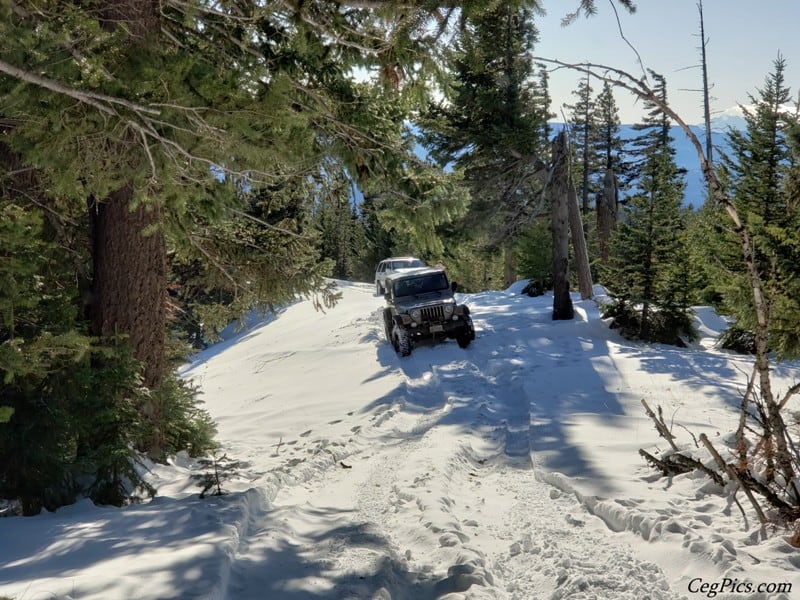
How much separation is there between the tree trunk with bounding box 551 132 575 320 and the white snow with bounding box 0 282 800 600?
18.2ft

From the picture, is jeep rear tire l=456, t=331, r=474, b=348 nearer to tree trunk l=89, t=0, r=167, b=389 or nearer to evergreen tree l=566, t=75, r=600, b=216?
tree trunk l=89, t=0, r=167, b=389

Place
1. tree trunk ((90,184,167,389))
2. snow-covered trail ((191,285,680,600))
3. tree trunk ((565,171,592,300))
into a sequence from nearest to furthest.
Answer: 1. snow-covered trail ((191,285,680,600))
2. tree trunk ((90,184,167,389))
3. tree trunk ((565,171,592,300))

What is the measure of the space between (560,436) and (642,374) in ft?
15.4

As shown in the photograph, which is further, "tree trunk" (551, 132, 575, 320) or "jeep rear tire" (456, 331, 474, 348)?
"tree trunk" (551, 132, 575, 320)

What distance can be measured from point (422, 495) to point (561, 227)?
13.5m

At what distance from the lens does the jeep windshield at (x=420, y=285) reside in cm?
1608

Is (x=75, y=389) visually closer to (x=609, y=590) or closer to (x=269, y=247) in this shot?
(x=269, y=247)

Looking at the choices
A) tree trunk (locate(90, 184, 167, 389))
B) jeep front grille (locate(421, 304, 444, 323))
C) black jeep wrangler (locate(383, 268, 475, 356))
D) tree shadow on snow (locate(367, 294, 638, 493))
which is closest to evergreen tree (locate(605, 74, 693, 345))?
tree shadow on snow (locate(367, 294, 638, 493))

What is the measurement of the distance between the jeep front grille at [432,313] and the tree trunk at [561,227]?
423cm

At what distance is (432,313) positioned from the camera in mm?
15086

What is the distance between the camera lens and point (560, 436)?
7.20 meters

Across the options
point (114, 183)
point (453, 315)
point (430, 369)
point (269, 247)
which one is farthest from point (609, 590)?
point (453, 315)

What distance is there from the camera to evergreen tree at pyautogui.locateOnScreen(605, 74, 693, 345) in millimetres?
15586

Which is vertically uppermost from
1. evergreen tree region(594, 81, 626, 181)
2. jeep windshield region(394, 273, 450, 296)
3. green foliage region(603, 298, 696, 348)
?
evergreen tree region(594, 81, 626, 181)
